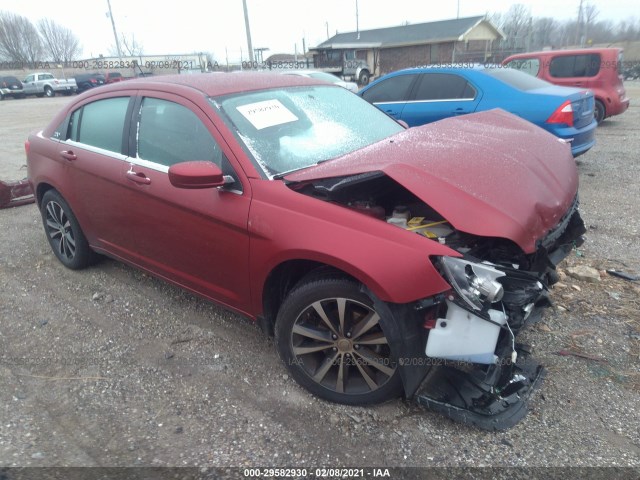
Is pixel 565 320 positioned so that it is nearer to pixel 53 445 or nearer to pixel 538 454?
pixel 538 454

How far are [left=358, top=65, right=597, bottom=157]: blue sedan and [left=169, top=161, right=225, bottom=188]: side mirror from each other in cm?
507

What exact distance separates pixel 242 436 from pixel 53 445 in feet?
3.13

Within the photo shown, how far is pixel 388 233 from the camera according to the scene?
2174 mm

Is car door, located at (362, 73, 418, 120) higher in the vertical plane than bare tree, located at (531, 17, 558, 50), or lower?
lower

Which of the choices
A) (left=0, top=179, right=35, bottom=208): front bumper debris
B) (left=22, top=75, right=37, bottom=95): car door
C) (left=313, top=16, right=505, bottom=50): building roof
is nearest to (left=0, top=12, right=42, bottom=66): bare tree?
(left=22, top=75, right=37, bottom=95): car door

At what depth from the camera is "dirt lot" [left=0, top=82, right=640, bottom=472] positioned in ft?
7.33

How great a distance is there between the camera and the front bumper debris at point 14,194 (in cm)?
601

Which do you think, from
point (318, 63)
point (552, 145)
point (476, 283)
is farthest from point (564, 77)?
point (318, 63)

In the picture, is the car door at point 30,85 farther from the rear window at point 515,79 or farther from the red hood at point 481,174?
the red hood at point 481,174

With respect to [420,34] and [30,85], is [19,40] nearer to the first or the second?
[30,85]

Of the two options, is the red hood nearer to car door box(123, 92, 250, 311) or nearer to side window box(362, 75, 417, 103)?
car door box(123, 92, 250, 311)

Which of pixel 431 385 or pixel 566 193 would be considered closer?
pixel 431 385

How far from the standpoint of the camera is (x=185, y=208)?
2.82 meters

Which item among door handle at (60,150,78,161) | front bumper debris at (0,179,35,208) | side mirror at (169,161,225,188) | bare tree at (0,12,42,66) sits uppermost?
bare tree at (0,12,42,66)
